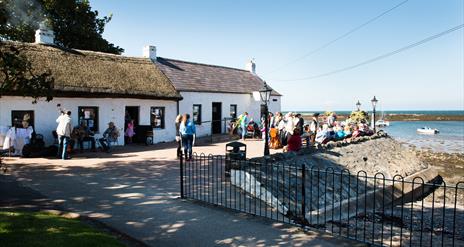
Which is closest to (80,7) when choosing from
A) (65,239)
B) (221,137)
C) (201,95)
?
(201,95)

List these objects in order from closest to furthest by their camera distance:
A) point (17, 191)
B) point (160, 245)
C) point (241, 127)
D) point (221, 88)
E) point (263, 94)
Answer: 1. point (160, 245)
2. point (17, 191)
3. point (263, 94)
4. point (241, 127)
5. point (221, 88)

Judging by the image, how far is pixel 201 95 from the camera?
84.0 ft

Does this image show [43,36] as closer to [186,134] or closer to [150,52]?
[150,52]

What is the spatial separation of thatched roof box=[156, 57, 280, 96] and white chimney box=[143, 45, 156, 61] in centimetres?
52

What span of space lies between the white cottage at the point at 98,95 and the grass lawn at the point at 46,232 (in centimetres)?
1083

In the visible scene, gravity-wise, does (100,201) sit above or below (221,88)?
below

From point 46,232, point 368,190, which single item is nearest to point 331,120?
point 368,190

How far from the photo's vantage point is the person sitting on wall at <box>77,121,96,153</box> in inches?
664

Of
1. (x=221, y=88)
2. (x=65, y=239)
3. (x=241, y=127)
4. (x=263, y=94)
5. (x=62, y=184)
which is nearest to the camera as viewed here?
(x=65, y=239)

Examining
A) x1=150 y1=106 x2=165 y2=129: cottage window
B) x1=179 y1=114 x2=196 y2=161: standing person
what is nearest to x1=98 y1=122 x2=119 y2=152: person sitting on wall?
x1=150 y1=106 x2=165 y2=129: cottage window

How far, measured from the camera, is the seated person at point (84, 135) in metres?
16.9

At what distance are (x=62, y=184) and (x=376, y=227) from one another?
845cm

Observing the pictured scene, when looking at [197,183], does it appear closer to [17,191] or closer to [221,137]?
[17,191]

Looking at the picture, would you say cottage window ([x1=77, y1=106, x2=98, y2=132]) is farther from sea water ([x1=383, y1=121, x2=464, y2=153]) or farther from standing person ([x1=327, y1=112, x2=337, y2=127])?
sea water ([x1=383, y1=121, x2=464, y2=153])
